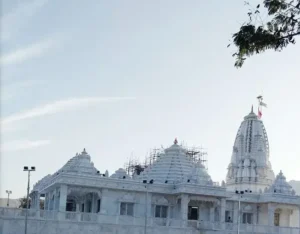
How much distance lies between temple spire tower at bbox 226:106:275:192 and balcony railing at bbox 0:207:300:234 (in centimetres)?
1588

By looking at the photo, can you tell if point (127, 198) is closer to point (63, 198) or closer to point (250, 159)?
point (63, 198)

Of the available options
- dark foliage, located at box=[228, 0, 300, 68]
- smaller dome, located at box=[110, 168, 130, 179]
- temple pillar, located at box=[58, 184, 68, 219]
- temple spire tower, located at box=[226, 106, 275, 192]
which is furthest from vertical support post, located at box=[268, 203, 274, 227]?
dark foliage, located at box=[228, 0, 300, 68]

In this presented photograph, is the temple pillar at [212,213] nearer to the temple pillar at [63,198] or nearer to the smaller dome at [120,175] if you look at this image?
the smaller dome at [120,175]

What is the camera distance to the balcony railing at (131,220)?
4194cm

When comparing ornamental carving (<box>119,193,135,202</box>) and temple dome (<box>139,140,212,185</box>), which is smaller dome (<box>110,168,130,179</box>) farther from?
ornamental carving (<box>119,193,135,202</box>)

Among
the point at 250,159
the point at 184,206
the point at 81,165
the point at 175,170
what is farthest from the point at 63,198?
the point at 250,159

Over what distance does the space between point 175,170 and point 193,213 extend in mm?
4577

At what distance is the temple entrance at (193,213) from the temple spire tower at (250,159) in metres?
16.0

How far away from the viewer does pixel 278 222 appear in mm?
56594

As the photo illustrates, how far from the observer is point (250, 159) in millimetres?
69188

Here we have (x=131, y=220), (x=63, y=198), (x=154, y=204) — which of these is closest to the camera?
(x=131, y=220)

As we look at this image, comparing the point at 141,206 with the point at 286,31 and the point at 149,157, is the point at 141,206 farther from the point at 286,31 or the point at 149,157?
the point at 286,31

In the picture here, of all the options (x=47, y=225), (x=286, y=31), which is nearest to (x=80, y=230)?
(x=47, y=225)

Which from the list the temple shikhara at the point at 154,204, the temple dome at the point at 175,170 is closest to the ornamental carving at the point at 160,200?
the temple shikhara at the point at 154,204
